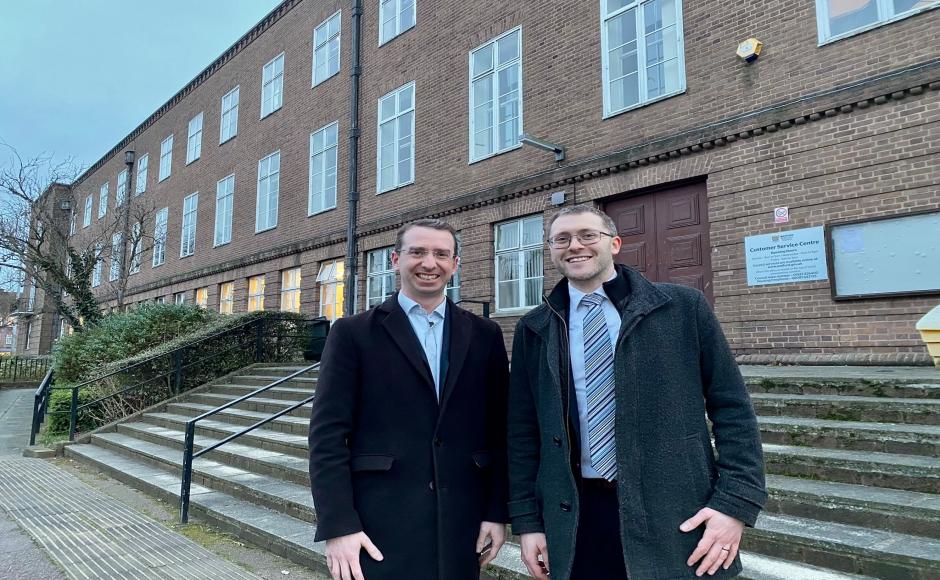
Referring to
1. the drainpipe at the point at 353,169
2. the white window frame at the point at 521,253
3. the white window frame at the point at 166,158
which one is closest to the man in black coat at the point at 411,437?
the white window frame at the point at 521,253

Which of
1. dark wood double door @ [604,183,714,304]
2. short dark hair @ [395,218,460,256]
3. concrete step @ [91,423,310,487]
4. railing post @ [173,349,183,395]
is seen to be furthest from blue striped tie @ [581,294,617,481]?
railing post @ [173,349,183,395]

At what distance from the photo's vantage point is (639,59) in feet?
31.3

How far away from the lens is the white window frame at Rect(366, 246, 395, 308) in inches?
567

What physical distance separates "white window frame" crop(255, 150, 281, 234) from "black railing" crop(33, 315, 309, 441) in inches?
224

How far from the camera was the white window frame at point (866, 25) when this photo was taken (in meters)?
6.77

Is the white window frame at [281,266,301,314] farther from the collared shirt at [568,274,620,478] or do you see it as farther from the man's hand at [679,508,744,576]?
the man's hand at [679,508,744,576]

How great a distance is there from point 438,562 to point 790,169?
7.41m

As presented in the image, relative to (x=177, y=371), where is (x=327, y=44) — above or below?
above

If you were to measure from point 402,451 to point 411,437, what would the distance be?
0.19 ft

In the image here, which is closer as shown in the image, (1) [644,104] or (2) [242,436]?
(2) [242,436]

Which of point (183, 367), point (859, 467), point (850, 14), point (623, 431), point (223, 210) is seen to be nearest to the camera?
point (623, 431)

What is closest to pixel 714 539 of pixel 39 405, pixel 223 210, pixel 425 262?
pixel 425 262

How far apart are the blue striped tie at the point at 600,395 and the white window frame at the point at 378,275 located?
40.9ft

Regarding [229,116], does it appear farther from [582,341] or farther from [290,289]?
[582,341]
